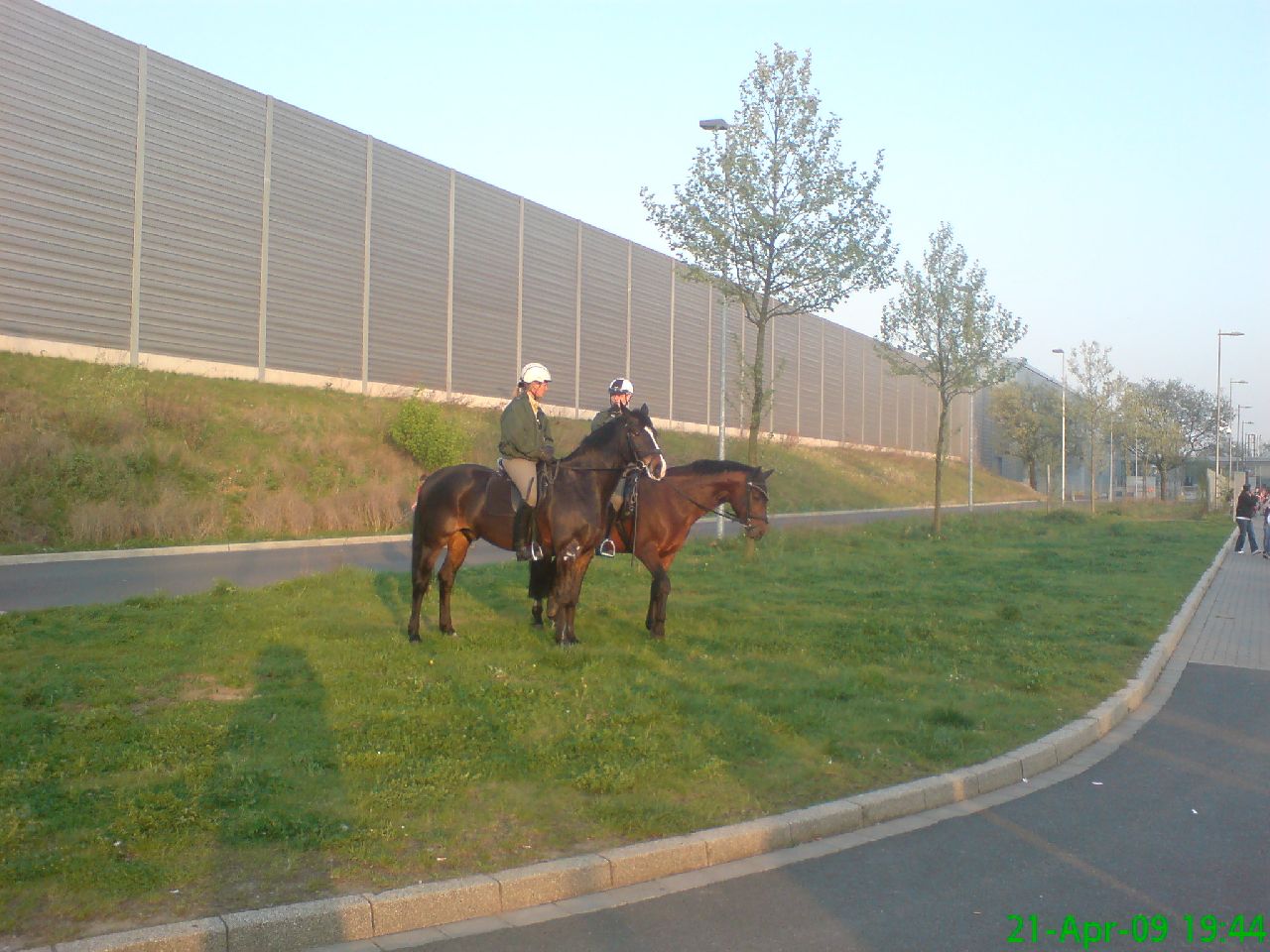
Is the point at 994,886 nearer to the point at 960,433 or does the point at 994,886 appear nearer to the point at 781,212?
the point at 781,212

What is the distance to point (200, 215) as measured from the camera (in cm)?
3306

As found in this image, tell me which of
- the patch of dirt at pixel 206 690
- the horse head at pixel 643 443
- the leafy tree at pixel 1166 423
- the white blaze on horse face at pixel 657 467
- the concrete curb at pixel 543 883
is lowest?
the concrete curb at pixel 543 883

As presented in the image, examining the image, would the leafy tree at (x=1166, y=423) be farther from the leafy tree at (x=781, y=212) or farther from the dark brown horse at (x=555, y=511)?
the dark brown horse at (x=555, y=511)

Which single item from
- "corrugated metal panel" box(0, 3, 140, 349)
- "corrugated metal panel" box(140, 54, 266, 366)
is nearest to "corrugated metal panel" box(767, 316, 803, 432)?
"corrugated metal panel" box(140, 54, 266, 366)

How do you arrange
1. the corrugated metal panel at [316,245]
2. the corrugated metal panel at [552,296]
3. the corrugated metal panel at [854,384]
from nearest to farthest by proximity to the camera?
the corrugated metal panel at [316,245] < the corrugated metal panel at [552,296] < the corrugated metal panel at [854,384]

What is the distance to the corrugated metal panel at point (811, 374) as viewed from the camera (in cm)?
7050

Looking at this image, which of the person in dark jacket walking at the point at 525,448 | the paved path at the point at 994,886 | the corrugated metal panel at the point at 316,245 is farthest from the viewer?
the corrugated metal panel at the point at 316,245

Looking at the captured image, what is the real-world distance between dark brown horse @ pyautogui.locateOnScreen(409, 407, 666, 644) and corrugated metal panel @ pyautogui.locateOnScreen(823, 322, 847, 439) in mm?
64877

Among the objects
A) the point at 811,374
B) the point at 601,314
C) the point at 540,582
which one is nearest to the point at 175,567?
the point at 540,582

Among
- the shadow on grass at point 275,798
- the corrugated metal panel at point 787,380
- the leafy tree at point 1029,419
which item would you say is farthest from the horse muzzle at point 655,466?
the leafy tree at point 1029,419

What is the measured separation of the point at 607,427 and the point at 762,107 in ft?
43.8

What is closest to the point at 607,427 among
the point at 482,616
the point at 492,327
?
the point at 482,616

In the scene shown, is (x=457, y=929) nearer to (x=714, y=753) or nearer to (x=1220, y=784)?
(x=714, y=753)

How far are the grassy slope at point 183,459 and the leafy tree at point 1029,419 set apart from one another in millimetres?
44461
